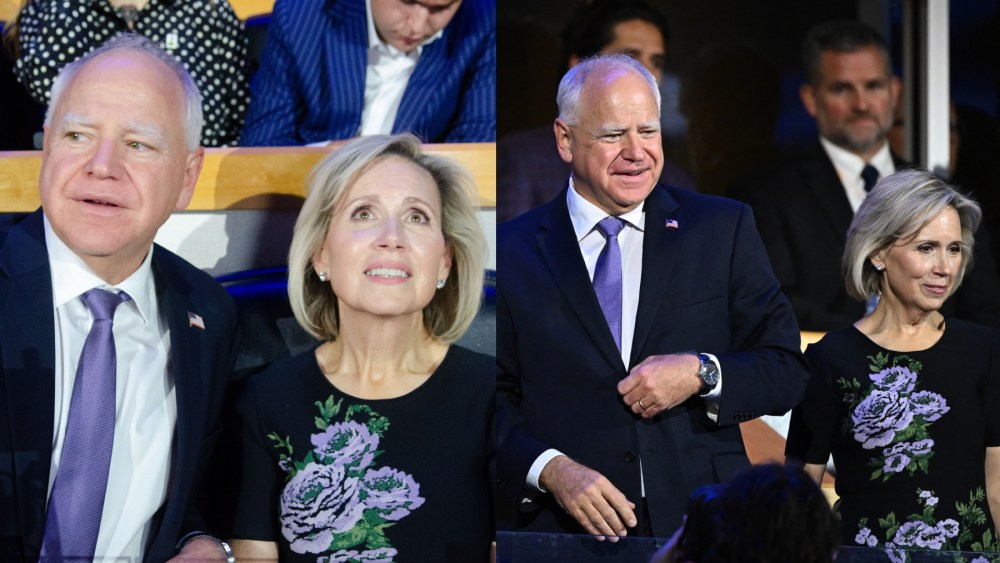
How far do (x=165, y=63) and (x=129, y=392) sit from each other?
792mm

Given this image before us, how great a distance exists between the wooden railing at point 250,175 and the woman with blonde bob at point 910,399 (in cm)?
96

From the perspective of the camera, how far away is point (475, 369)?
2914 mm

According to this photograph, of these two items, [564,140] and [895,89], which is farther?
[895,89]

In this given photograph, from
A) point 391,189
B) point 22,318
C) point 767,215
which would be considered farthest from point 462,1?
point 22,318

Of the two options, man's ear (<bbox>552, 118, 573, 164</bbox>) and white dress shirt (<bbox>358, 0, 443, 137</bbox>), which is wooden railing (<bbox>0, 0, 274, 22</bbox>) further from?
man's ear (<bbox>552, 118, 573, 164</bbox>)

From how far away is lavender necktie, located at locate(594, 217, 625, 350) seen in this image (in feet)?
9.36

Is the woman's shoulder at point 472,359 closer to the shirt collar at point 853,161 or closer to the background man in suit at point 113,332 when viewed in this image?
the background man in suit at point 113,332

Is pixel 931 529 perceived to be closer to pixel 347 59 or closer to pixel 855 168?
pixel 855 168

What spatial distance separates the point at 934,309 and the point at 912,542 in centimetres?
58

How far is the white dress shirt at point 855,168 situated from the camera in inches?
137

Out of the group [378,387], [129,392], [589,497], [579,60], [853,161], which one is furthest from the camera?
[853,161]

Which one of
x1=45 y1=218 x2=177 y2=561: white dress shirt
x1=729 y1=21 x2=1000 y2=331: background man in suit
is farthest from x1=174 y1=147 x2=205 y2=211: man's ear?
x1=729 y1=21 x2=1000 y2=331: background man in suit

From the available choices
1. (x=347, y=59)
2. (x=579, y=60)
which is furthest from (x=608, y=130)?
(x=347, y=59)

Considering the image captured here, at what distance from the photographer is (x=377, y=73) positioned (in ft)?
10.1
